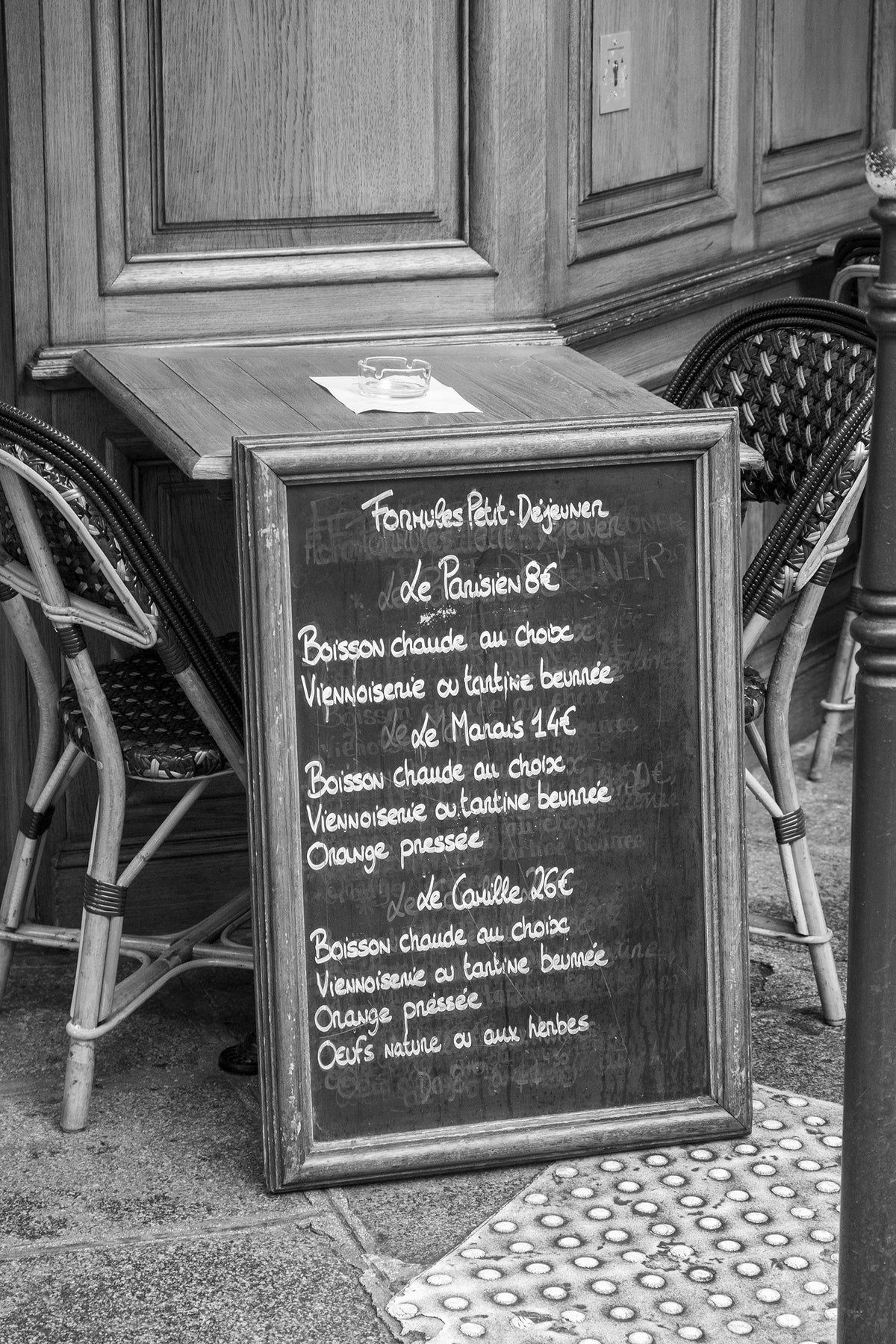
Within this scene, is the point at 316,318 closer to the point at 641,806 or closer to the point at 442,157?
the point at 442,157

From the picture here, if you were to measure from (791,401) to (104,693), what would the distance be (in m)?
1.37

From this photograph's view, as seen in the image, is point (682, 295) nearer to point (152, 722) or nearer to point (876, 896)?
point (152, 722)

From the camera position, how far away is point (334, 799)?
2.90 meters

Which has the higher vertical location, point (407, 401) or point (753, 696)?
point (407, 401)

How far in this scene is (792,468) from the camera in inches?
138

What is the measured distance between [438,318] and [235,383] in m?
0.58

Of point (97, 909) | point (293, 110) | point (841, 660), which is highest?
point (293, 110)

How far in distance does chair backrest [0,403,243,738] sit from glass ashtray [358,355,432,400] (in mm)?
454

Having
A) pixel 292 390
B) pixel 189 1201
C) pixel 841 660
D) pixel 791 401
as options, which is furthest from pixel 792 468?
pixel 189 1201

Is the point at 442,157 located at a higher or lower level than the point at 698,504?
higher

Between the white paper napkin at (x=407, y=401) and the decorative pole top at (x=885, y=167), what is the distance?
1123 millimetres

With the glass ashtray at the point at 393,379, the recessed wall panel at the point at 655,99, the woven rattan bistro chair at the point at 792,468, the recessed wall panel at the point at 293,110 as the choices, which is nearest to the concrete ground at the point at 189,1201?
the woven rattan bistro chair at the point at 792,468

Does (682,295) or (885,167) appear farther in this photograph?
(682,295)

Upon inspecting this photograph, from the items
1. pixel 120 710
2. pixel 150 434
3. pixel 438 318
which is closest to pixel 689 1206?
pixel 120 710
